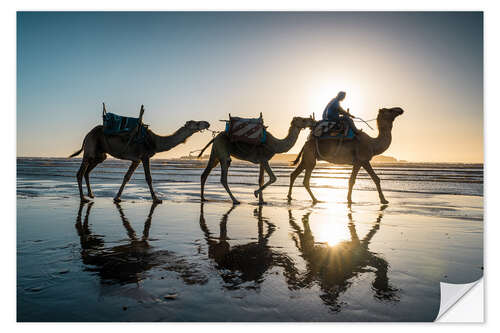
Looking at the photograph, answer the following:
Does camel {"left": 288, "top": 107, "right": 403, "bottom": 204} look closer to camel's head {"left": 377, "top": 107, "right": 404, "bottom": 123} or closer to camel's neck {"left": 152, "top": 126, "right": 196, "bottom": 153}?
camel's head {"left": 377, "top": 107, "right": 404, "bottom": 123}

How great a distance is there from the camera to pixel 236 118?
10039 mm

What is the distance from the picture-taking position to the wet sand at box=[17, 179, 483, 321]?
300 cm

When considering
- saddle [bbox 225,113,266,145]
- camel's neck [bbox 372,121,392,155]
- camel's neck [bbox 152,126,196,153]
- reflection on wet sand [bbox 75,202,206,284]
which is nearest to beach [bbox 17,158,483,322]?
reflection on wet sand [bbox 75,202,206,284]

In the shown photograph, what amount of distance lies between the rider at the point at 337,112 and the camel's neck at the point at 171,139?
14.0 feet

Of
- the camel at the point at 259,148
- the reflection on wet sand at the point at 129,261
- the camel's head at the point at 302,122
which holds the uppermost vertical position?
the camel's head at the point at 302,122

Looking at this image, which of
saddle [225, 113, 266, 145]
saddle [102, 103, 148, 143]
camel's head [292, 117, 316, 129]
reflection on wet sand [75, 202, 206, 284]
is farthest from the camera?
camel's head [292, 117, 316, 129]

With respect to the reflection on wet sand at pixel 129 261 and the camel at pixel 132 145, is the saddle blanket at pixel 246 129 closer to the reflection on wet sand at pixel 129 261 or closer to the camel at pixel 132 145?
the camel at pixel 132 145

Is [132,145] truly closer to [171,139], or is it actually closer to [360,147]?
[171,139]

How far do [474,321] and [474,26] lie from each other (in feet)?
14.9

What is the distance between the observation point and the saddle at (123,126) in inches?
402

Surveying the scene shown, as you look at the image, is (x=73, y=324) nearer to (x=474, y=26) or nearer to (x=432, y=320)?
(x=432, y=320)

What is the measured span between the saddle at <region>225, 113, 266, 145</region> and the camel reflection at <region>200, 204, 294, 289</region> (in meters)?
4.28

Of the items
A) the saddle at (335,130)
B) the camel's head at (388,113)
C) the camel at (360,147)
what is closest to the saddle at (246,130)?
the saddle at (335,130)
